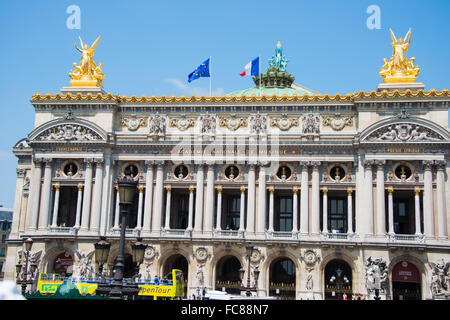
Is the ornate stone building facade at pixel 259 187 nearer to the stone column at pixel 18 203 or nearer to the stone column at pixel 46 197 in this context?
the stone column at pixel 46 197

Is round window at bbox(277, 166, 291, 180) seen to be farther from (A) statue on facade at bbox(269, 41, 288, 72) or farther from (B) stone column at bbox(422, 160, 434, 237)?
(A) statue on facade at bbox(269, 41, 288, 72)

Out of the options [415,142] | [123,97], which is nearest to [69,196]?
[123,97]

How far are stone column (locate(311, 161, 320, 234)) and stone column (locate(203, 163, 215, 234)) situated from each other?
9599mm

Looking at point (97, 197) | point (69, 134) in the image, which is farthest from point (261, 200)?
point (69, 134)

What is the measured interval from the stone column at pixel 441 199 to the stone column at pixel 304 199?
38.1ft

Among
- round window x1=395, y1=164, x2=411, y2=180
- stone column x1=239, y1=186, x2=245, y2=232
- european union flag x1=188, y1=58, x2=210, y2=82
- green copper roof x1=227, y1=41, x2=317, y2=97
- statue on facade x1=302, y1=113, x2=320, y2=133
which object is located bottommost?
stone column x1=239, y1=186, x2=245, y2=232

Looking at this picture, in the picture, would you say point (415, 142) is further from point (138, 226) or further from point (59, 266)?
point (59, 266)

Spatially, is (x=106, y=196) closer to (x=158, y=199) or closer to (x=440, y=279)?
(x=158, y=199)

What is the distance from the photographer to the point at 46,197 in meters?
58.2

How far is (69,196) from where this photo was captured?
61719 millimetres

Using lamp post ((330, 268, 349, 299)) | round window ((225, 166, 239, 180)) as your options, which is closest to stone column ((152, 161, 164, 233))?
round window ((225, 166, 239, 180))

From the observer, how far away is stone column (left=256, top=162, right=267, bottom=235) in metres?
55.2

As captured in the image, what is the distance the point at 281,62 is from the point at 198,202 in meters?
28.5

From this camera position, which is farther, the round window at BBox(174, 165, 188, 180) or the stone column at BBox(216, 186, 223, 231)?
the round window at BBox(174, 165, 188, 180)
